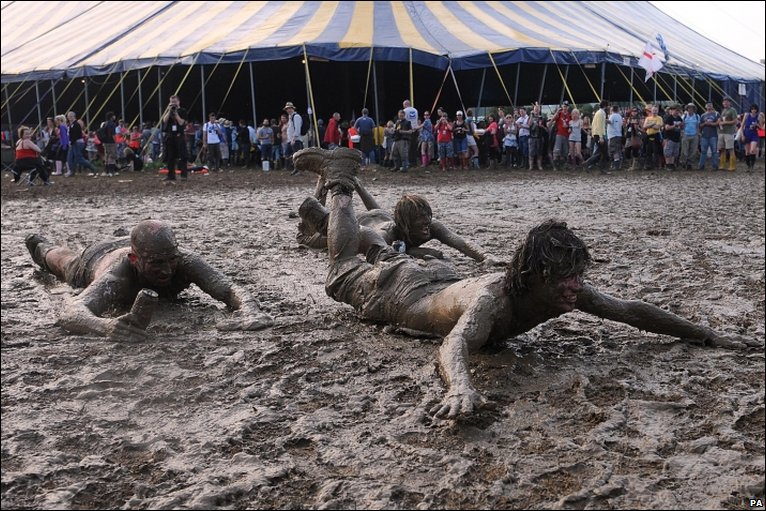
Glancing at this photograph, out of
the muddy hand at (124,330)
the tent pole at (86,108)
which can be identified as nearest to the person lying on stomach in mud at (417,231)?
the muddy hand at (124,330)

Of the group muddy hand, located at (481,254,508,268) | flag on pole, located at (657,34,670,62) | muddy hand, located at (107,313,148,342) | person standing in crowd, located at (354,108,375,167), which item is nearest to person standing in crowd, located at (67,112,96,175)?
person standing in crowd, located at (354,108,375,167)

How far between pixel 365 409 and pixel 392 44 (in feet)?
52.5

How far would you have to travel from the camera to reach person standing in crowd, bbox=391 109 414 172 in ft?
56.1

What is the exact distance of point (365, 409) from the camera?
3207 mm

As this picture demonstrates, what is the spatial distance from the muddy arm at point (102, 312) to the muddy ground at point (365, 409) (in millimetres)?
71

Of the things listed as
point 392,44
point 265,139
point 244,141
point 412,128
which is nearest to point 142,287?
point 412,128

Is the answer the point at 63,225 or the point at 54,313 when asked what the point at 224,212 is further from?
the point at 54,313

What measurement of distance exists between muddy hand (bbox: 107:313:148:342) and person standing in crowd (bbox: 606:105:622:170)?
45.9ft

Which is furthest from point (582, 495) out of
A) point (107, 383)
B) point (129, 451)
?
point (107, 383)

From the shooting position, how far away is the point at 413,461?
2.72 metres

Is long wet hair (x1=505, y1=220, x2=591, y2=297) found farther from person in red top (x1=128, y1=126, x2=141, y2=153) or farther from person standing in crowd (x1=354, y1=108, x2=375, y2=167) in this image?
person in red top (x1=128, y1=126, x2=141, y2=153)

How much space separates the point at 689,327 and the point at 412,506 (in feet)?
6.46

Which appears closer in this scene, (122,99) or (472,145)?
(472,145)

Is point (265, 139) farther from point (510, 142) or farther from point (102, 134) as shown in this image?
point (510, 142)
